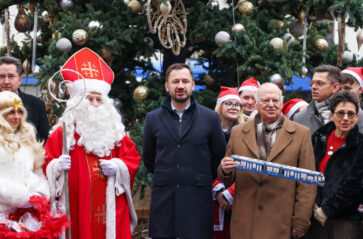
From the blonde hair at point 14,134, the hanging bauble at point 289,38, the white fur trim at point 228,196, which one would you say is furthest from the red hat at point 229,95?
the blonde hair at point 14,134

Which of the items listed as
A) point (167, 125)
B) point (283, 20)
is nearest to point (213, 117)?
point (167, 125)

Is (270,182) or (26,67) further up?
(26,67)

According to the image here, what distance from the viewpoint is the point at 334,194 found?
14.3ft

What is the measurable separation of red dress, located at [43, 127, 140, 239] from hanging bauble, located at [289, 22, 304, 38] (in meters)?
4.51

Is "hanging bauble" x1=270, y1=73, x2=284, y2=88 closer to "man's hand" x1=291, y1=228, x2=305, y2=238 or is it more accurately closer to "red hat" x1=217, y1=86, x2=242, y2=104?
"red hat" x1=217, y1=86, x2=242, y2=104

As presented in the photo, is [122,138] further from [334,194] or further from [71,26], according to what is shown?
[71,26]

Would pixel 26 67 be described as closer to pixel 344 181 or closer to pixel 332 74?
pixel 332 74

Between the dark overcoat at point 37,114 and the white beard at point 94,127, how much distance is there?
0.67 metres

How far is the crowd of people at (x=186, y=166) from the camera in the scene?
173 inches

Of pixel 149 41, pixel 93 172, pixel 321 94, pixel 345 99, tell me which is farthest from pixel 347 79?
pixel 149 41

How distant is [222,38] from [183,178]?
3.33 meters

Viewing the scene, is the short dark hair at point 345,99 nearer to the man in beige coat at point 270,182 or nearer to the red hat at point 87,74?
the man in beige coat at point 270,182

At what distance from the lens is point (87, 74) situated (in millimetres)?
5371

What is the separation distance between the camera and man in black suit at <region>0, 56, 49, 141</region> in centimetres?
545
